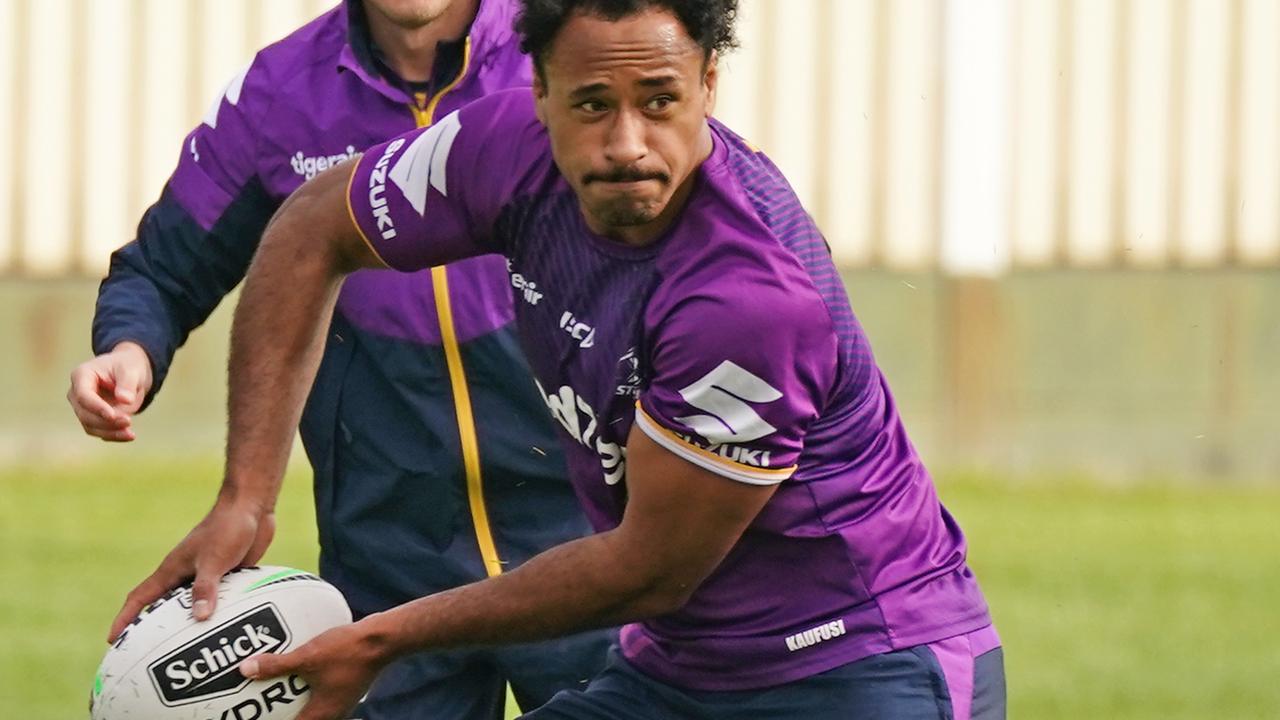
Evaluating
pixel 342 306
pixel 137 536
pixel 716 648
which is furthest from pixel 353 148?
pixel 137 536

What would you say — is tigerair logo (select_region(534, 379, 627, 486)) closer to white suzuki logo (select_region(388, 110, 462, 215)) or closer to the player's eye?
white suzuki logo (select_region(388, 110, 462, 215))

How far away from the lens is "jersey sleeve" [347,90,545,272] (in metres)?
4.15

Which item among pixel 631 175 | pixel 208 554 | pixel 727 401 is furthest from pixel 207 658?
pixel 631 175

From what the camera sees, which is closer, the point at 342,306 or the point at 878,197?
the point at 342,306

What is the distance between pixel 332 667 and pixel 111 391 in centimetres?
86

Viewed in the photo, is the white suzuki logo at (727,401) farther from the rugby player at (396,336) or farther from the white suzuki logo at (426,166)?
the rugby player at (396,336)

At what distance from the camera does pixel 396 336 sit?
16.6ft

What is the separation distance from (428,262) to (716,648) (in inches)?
35.7

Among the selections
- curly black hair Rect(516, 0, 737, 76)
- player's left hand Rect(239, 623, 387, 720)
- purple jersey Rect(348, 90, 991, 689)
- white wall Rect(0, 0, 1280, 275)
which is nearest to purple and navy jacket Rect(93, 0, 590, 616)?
purple jersey Rect(348, 90, 991, 689)

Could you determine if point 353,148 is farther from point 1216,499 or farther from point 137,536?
point 1216,499

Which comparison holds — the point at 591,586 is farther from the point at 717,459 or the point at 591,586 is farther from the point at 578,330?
the point at 578,330

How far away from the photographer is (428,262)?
4.34m

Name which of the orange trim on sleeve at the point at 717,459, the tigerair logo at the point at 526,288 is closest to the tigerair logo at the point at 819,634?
the orange trim on sleeve at the point at 717,459

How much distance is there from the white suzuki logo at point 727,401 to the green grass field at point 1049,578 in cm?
463
